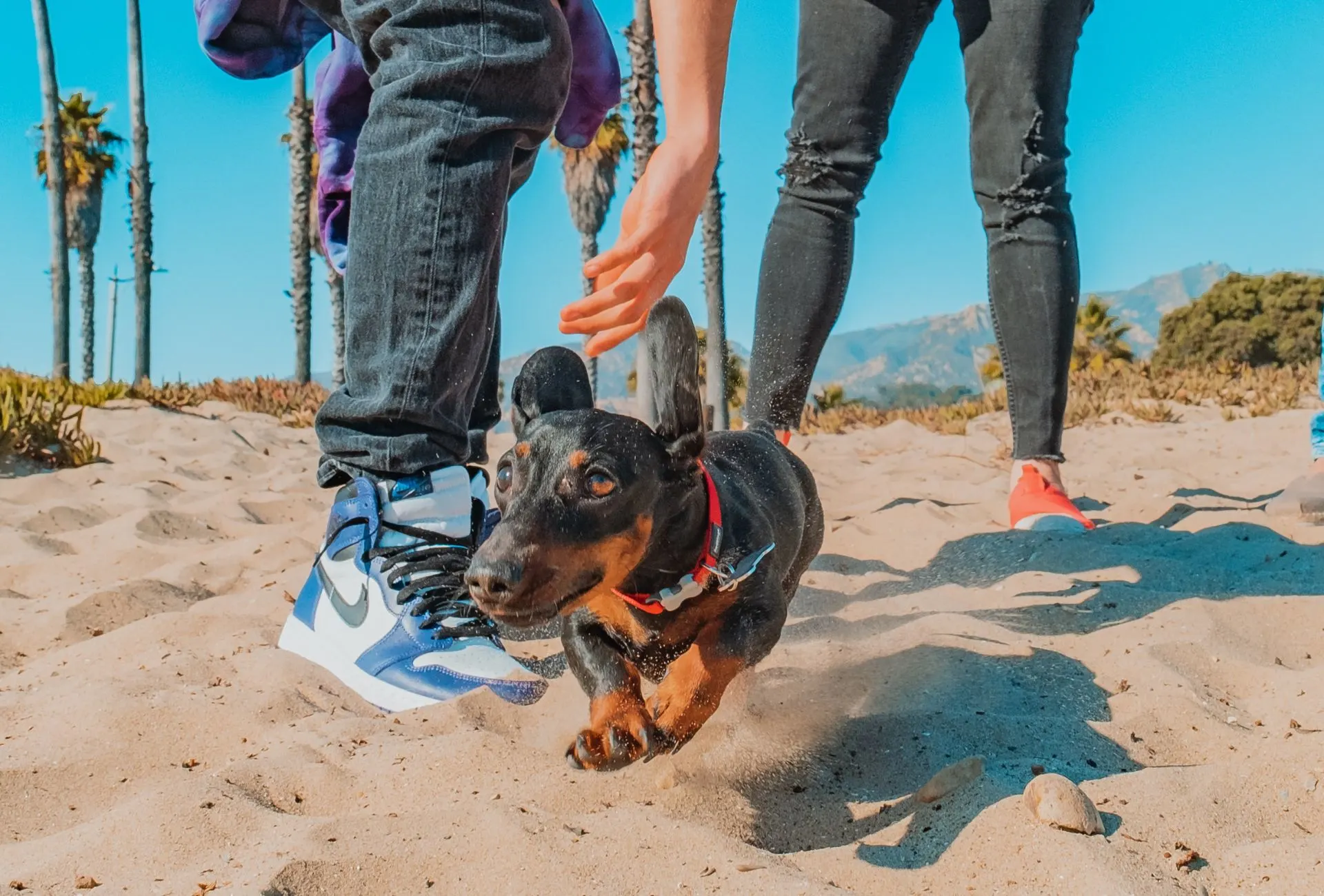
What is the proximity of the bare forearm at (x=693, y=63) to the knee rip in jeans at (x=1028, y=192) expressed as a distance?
5.35 feet

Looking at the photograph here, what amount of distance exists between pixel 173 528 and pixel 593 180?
73.7ft

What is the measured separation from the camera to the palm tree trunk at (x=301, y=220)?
779 inches

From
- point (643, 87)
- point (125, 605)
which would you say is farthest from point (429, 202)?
point (643, 87)

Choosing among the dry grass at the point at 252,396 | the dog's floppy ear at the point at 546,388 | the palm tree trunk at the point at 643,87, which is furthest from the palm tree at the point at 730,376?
the dog's floppy ear at the point at 546,388

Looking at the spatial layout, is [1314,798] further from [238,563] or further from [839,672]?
[238,563]

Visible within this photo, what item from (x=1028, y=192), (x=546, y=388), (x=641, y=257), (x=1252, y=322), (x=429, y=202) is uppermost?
(x=1252, y=322)

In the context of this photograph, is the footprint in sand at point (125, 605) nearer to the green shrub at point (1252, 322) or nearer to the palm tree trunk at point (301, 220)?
the palm tree trunk at point (301, 220)

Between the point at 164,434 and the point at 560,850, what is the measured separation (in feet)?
22.8

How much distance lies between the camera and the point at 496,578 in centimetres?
148

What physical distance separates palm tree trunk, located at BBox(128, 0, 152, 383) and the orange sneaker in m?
19.5

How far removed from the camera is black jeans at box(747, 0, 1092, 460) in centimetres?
328

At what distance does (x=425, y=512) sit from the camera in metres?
2.36

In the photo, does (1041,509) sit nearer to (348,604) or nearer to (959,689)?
(959,689)

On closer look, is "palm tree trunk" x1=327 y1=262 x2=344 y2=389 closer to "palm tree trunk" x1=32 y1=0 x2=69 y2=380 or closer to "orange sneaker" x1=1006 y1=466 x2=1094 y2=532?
"palm tree trunk" x1=32 y1=0 x2=69 y2=380
